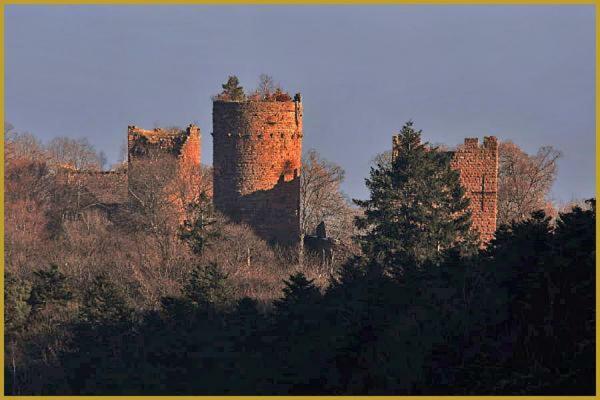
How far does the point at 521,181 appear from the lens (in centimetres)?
5741

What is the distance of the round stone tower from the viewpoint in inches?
1916

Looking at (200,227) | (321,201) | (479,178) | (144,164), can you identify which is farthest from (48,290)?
(321,201)

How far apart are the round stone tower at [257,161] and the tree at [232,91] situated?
490 mm

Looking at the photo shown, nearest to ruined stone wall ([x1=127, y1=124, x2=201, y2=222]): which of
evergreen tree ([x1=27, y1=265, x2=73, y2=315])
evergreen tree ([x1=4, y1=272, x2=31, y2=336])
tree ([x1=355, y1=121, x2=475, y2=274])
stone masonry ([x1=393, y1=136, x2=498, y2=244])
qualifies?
tree ([x1=355, y1=121, x2=475, y2=274])

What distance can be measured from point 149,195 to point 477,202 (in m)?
9.50

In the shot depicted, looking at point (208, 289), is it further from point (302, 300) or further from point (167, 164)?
point (167, 164)

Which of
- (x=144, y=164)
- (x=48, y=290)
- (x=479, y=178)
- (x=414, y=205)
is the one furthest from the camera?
(x=144, y=164)

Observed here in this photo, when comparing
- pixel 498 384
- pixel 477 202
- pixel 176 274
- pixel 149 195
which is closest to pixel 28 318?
pixel 176 274

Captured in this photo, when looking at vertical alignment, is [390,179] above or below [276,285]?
above

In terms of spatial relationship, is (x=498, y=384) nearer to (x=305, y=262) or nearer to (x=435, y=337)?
(x=435, y=337)

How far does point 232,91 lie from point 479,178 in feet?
28.3

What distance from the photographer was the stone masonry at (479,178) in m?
45.3

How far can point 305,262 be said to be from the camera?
4825 cm

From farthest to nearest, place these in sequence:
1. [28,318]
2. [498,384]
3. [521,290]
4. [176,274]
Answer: [176,274] → [28,318] → [521,290] → [498,384]
